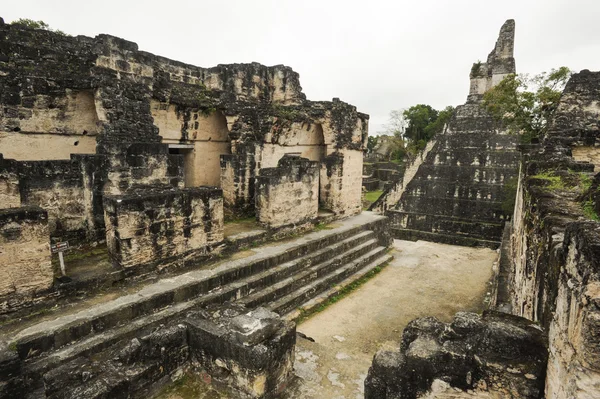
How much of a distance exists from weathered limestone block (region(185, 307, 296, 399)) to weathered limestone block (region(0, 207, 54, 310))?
2.15 meters

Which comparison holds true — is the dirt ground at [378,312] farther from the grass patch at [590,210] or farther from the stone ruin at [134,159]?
the grass patch at [590,210]

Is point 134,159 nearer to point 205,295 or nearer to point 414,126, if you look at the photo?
point 205,295

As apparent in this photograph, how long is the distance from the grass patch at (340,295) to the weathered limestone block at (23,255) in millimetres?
4267

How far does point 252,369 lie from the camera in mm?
3926

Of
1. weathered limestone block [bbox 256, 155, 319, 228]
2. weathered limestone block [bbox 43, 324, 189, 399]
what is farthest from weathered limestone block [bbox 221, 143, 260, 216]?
weathered limestone block [bbox 43, 324, 189, 399]

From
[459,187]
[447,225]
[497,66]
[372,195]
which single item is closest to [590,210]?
[447,225]

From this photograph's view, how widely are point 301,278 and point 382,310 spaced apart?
6.20 ft

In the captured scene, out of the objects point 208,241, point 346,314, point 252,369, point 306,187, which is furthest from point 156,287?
point 306,187

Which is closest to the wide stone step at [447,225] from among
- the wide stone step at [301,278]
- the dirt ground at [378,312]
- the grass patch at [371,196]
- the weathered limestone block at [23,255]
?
the dirt ground at [378,312]

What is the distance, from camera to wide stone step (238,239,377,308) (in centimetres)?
624

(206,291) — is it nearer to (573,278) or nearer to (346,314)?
(346,314)

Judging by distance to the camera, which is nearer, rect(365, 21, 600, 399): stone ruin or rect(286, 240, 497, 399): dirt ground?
rect(365, 21, 600, 399): stone ruin

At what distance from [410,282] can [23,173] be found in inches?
341

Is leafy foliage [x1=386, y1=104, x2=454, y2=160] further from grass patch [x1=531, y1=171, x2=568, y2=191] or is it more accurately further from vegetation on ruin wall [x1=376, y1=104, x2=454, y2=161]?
grass patch [x1=531, y1=171, x2=568, y2=191]
